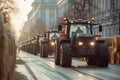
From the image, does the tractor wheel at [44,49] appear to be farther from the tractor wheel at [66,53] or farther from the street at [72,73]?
the street at [72,73]

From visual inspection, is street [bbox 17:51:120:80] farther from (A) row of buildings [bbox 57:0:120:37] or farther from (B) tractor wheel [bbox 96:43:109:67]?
(A) row of buildings [bbox 57:0:120:37]

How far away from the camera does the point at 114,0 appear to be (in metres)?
77.0

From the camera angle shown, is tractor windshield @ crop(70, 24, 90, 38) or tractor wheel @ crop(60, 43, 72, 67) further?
tractor windshield @ crop(70, 24, 90, 38)

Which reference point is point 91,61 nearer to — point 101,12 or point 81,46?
point 81,46

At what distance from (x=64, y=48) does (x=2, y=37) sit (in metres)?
16.7

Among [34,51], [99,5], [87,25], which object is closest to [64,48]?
[87,25]

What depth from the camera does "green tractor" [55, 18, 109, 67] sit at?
2600 cm

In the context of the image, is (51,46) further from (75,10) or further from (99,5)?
(99,5)

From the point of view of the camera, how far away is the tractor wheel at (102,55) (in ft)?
85.4

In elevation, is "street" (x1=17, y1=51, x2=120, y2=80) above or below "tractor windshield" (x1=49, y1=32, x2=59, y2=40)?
below

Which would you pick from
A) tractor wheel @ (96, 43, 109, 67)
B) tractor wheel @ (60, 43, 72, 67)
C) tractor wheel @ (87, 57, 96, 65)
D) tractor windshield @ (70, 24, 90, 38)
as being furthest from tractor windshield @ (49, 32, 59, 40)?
tractor wheel @ (60, 43, 72, 67)

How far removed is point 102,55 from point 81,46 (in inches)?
54.3

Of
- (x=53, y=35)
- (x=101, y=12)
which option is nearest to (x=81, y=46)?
(x=53, y=35)

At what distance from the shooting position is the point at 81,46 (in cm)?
2672
